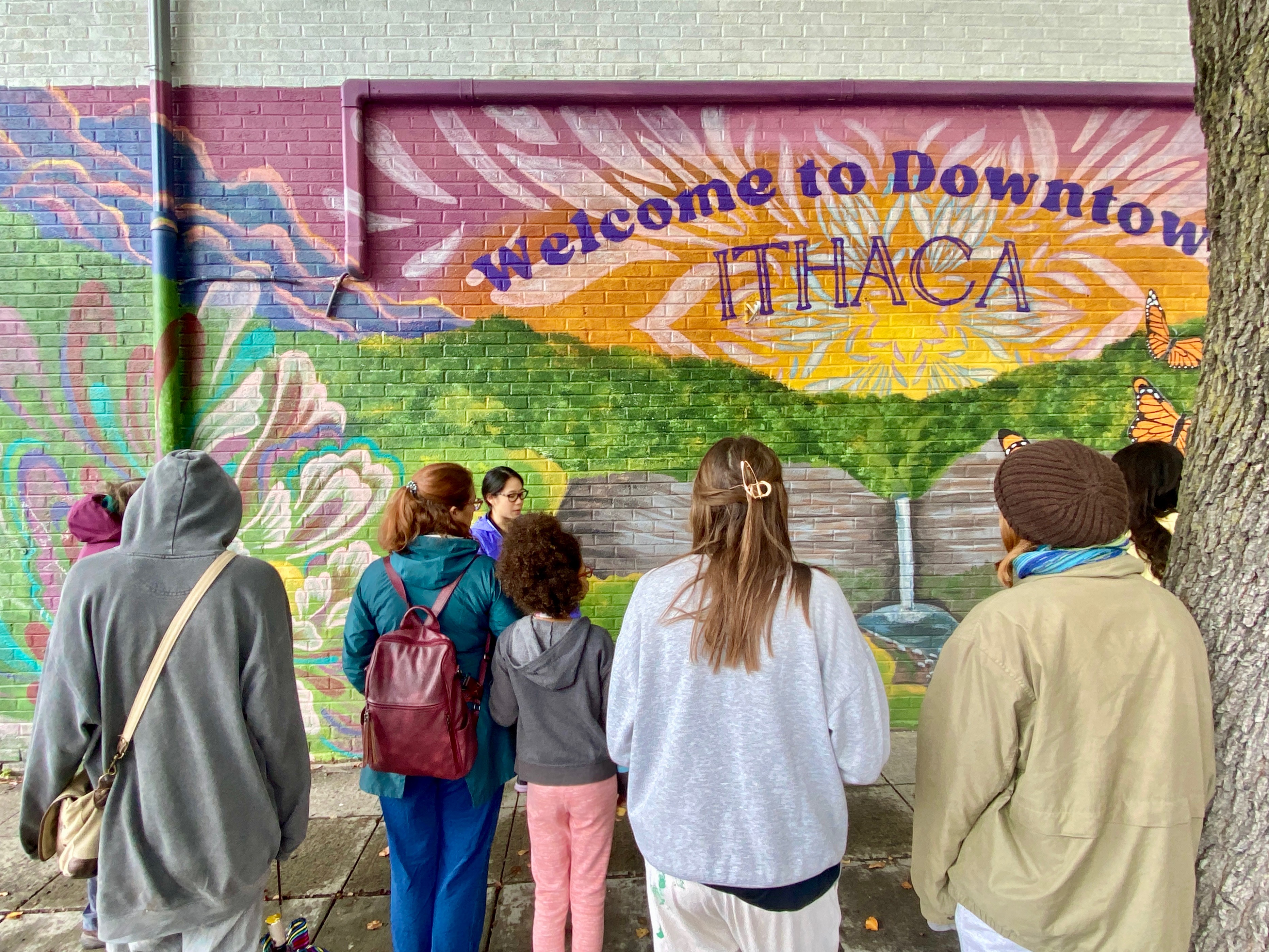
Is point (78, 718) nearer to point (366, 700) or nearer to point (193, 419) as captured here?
point (366, 700)

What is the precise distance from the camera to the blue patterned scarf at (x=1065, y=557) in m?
1.59

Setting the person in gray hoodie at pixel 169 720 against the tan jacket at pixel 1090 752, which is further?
the person in gray hoodie at pixel 169 720

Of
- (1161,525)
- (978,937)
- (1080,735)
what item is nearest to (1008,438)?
(1161,525)

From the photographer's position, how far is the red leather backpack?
7.49 feet

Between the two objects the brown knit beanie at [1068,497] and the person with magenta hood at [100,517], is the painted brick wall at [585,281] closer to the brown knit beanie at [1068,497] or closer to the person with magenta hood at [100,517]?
the person with magenta hood at [100,517]

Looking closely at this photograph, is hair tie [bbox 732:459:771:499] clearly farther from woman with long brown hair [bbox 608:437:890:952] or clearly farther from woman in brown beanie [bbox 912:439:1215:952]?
woman in brown beanie [bbox 912:439:1215:952]

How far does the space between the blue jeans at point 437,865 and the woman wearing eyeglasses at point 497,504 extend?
145 centimetres

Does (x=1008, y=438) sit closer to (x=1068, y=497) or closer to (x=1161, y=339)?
(x=1161, y=339)

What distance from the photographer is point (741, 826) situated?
5.40 feet

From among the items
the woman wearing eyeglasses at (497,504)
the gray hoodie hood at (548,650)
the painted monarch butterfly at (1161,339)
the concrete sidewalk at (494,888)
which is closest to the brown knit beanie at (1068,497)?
the gray hoodie hood at (548,650)

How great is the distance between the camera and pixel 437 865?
8.20 feet

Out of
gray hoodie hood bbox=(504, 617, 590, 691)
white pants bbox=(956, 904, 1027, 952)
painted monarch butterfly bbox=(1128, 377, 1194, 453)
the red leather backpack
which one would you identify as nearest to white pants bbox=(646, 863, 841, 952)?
white pants bbox=(956, 904, 1027, 952)

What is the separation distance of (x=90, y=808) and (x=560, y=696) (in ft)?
4.22

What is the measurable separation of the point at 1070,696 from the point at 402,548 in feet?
6.73
